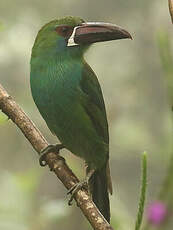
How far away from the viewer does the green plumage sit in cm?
298

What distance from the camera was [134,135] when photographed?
448 cm

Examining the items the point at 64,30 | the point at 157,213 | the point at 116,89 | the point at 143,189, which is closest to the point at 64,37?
the point at 64,30

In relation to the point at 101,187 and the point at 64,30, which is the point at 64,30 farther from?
the point at 101,187

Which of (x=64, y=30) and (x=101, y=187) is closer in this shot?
(x=64, y=30)

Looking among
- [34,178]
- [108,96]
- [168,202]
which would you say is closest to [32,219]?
[34,178]

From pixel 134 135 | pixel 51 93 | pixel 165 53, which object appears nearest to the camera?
pixel 165 53

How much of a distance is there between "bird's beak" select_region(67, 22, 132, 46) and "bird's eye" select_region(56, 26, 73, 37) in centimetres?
2

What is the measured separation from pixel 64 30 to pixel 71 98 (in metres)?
0.29

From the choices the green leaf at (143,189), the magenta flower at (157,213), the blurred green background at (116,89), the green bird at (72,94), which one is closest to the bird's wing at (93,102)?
the green bird at (72,94)

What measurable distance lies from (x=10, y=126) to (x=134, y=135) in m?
1.35

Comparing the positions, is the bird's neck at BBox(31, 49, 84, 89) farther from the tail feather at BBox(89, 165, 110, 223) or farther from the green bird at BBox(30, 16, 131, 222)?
the tail feather at BBox(89, 165, 110, 223)

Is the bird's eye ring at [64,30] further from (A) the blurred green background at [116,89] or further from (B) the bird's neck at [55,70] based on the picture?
(A) the blurred green background at [116,89]

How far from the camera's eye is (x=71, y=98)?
3.04 meters

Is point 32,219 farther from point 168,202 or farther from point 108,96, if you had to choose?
point 108,96
